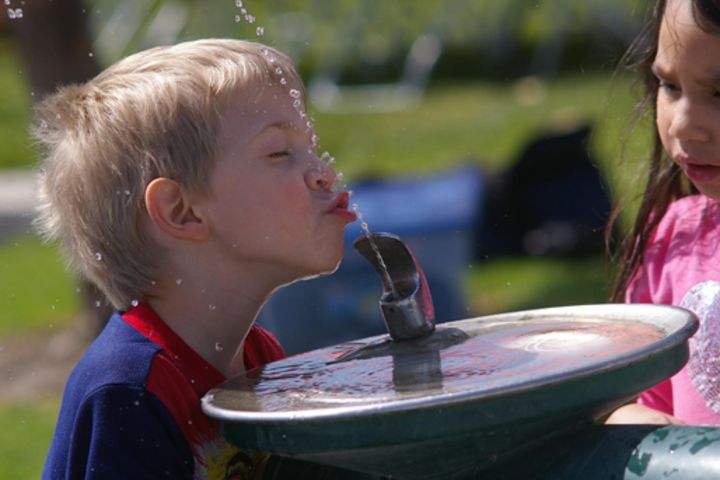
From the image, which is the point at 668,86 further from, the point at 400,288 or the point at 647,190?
→ the point at 400,288

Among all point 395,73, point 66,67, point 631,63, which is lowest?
point 395,73

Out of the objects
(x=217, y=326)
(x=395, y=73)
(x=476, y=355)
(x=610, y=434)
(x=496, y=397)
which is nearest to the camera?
(x=496, y=397)

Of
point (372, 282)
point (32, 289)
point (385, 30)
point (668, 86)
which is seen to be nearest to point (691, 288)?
point (668, 86)

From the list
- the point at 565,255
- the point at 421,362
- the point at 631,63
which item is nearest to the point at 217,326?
the point at 421,362

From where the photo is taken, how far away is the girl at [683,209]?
1.87 m

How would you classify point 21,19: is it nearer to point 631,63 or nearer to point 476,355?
point 631,63

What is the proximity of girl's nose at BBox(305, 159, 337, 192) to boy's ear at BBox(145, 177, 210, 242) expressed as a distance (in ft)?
0.58

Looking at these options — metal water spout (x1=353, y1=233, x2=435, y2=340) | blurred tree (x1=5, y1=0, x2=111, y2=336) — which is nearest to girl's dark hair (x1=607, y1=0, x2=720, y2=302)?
metal water spout (x1=353, y1=233, x2=435, y2=340)

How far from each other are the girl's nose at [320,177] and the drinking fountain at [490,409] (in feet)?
1.00

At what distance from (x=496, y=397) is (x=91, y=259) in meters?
0.86

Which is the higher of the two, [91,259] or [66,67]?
[91,259]

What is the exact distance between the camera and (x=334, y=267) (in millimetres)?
2025

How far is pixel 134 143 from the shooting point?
6.41 feet

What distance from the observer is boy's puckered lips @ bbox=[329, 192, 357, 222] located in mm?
2000
